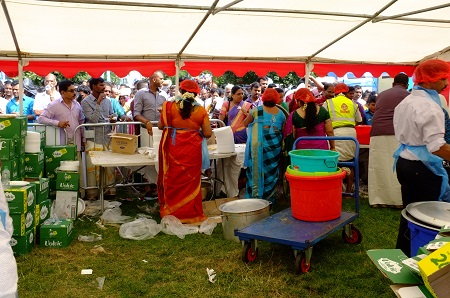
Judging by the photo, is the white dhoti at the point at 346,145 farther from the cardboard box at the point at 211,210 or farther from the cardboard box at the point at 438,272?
the cardboard box at the point at 438,272

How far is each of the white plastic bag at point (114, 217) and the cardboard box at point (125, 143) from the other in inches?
31.9

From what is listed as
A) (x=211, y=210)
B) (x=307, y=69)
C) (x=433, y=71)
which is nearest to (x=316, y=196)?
(x=433, y=71)

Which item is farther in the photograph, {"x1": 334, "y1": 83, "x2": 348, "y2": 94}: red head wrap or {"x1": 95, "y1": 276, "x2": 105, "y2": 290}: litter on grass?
{"x1": 334, "y1": 83, "x2": 348, "y2": 94}: red head wrap

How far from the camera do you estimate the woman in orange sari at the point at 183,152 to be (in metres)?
5.30

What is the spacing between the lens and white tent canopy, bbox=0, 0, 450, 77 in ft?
20.2

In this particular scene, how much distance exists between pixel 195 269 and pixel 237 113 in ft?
12.6

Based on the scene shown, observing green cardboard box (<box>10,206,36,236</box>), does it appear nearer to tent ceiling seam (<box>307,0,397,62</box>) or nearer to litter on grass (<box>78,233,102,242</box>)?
litter on grass (<box>78,233,102,242</box>)

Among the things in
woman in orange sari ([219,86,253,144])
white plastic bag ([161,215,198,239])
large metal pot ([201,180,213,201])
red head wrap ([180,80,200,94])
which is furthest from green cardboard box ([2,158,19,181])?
woman in orange sari ([219,86,253,144])

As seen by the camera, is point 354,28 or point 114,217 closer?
point 114,217

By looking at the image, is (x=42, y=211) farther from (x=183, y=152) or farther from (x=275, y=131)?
(x=275, y=131)

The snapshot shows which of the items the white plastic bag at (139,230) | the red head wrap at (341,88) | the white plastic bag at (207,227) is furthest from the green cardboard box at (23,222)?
the red head wrap at (341,88)

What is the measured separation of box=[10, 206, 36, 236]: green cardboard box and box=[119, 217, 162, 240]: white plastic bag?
0.97m

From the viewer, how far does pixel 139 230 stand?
5.09 meters

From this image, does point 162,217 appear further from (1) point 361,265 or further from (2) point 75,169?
(1) point 361,265
